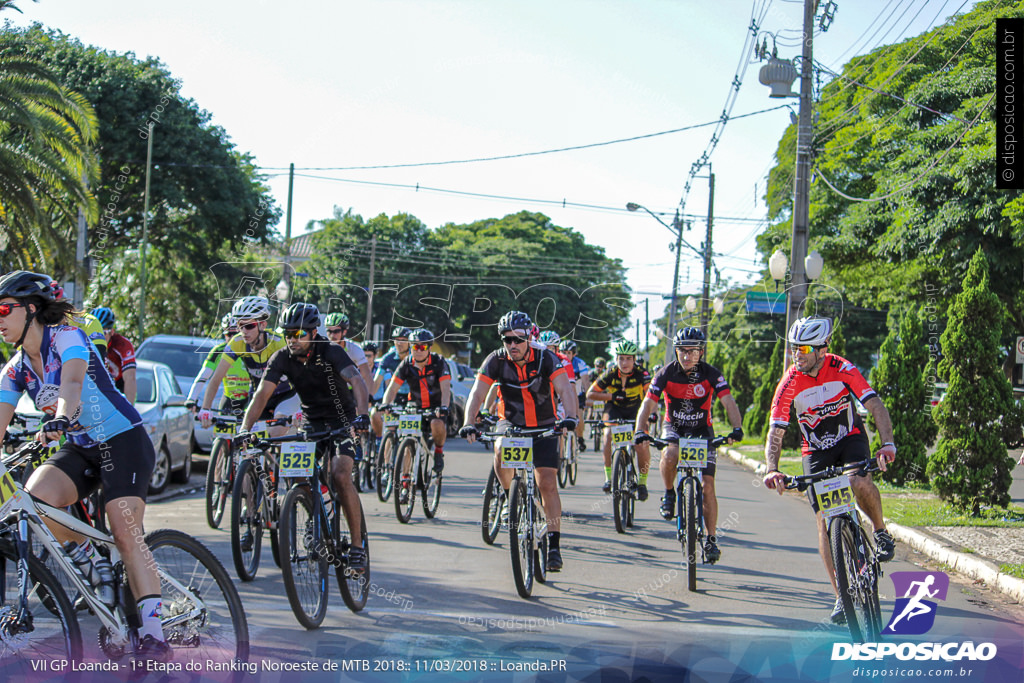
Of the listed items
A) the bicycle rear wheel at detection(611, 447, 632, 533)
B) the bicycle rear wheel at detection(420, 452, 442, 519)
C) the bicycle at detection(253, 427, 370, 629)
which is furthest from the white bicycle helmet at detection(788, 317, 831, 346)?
the bicycle rear wheel at detection(420, 452, 442, 519)

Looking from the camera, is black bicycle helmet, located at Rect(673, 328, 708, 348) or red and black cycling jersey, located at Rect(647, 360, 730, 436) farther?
red and black cycling jersey, located at Rect(647, 360, 730, 436)

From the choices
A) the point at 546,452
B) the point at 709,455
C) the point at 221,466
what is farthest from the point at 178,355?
the point at 709,455

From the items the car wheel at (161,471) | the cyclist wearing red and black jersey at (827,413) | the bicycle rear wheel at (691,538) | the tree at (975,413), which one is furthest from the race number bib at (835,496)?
the car wheel at (161,471)

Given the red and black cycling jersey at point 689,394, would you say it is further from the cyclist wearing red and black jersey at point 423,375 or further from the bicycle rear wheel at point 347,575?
the bicycle rear wheel at point 347,575

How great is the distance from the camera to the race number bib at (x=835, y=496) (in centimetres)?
600

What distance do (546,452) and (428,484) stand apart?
364cm

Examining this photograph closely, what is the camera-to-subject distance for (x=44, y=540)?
4.39 meters

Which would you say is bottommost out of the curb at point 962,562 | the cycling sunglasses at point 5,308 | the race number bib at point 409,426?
the curb at point 962,562

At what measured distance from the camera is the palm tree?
1410 centimetres

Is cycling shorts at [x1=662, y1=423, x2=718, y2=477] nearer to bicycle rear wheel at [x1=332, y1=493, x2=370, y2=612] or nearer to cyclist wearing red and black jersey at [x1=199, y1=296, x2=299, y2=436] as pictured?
bicycle rear wheel at [x1=332, y1=493, x2=370, y2=612]

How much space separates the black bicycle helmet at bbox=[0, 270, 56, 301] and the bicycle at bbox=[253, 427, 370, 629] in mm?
1936

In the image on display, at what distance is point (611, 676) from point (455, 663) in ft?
2.77

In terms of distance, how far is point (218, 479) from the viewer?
9.84 m

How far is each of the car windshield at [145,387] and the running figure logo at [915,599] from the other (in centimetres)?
858
